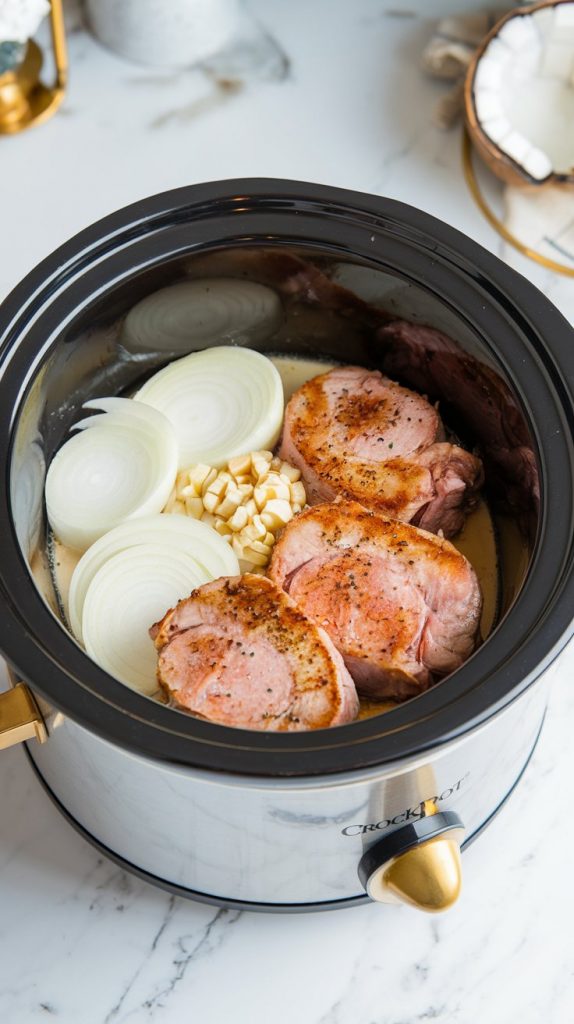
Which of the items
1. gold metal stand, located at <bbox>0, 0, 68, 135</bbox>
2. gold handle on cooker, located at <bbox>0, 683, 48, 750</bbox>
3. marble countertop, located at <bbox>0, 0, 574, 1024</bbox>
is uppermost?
gold metal stand, located at <bbox>0, 0, 68, 135</bbox>

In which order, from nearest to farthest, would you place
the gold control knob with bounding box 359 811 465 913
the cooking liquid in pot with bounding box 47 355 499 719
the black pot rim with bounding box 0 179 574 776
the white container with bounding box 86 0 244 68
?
the black pot rim with bounding box 0 179 574 776 → the gold control knob with bounding box 359 811 465 913 → the cooking liquid in pot with bounding box 47 355 499 719 → the white container with bounding box 86 0 244 68

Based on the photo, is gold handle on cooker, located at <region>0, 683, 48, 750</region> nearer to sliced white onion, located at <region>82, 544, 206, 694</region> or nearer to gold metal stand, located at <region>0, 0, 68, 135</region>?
sliced white onion, located at <region>82, 544, 206, 694</region>

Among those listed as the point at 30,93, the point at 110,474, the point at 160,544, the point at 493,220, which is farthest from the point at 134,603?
the point at 30,93

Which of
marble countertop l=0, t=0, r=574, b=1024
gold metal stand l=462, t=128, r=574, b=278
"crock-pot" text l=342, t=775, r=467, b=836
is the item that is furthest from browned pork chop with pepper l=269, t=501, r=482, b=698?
gold metal stand l=462, t=128, r=574, b=278

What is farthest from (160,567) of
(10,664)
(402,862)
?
(402,862)

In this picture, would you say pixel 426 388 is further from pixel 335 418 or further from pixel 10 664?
pixel 10 664

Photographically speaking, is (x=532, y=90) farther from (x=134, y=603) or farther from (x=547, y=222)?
(x=134, y=603)
